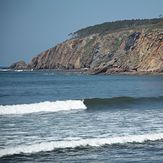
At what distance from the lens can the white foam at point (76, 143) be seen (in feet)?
51.8

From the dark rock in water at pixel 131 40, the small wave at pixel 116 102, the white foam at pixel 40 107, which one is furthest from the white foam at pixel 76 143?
the dark rock in water at pixel 131 40

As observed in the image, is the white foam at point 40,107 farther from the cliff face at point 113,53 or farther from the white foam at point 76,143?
the cliff face at point 113,53

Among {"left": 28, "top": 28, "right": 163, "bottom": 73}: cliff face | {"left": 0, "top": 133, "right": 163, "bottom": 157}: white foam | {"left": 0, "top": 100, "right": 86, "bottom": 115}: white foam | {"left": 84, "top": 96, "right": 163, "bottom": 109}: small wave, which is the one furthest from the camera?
{"left": 28, "top": 28, "right": 163, "bottom": 73}: cliff face

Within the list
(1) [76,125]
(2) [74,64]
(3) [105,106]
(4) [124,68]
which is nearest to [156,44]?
(4) [124,68]

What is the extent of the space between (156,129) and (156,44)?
93.6 m

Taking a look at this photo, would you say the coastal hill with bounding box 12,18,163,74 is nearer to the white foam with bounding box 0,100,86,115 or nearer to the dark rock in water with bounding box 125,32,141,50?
the dark rock in water with bounding box 125,32,141,50

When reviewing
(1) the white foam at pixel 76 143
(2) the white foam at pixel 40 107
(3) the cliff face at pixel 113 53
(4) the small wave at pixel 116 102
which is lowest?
(3) the cliff face at pixel 113 53

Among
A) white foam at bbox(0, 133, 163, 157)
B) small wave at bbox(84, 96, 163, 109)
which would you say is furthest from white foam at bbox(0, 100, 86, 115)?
white foam at bbox(0, 133, 163, 157)

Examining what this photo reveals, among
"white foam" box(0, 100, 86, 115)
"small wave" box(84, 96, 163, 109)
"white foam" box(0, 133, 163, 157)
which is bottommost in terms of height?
"small wave" box(84, 96, 163, 109)

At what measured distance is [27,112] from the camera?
3053cm

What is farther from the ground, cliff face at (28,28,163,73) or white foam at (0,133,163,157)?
white foam at (0,133,163,157)

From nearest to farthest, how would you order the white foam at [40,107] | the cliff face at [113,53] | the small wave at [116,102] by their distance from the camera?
the white foam at [40,107] → the small wave at [116,102] → the cliff face at [113,53]

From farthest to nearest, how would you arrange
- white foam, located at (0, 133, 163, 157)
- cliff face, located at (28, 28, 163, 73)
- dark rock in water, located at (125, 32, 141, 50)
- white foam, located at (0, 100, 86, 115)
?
dark rock in water, located at (125, 32, 141, 50) → cliff face, located at (28, 28, 163, 73) → white foam, located at (0, 100, 86, 115) → white foam, located at (0, 133, 163, 157)

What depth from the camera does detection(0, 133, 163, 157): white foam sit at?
15.8 meters
